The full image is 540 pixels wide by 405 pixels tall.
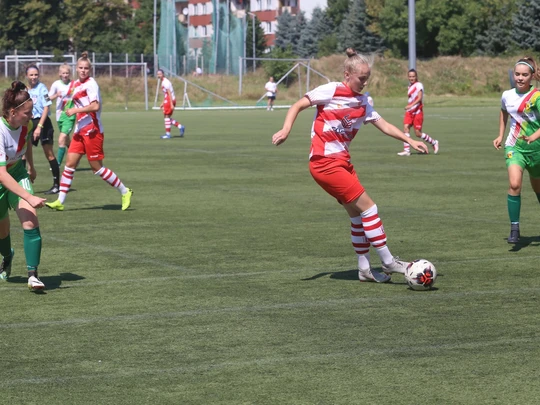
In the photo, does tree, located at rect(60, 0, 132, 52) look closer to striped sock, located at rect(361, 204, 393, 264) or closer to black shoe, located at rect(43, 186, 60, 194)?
black shoe, located at rect(43, 186, 60, 194)

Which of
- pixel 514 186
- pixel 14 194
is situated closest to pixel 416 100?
pixel 514 186

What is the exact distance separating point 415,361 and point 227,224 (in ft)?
22.1

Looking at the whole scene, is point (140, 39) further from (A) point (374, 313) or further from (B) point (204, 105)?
(A) point (374, 313)

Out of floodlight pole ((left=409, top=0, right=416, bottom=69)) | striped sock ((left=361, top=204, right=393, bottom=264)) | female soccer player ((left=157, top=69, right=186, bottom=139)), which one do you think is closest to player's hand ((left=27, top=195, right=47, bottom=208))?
striped sock ((left=361, top=204, right=393, bottom=264))

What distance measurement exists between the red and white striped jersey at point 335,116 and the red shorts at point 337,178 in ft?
0.23

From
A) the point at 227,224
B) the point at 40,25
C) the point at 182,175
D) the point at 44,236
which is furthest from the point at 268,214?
the point at 40,25

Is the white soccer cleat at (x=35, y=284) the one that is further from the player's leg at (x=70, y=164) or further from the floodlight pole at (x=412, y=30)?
the floodlight pole at (x=412, y=30)

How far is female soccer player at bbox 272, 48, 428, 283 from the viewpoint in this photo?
8.96 meters

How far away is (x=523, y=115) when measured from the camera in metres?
11.3

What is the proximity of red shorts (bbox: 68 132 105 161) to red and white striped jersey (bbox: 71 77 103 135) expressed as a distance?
7 cm

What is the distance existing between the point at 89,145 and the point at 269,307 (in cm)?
723

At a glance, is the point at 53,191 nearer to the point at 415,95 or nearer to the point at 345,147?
the point at 345,147

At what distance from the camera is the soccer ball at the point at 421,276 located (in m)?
8.65

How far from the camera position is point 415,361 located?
6426 millimetres
